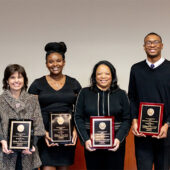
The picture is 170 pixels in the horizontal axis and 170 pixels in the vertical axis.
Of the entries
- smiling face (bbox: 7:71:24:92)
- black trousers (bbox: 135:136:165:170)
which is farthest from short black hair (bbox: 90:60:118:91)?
smiling face (bbox: 7:71:24:92)

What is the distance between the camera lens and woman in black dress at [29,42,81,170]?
3.03 m

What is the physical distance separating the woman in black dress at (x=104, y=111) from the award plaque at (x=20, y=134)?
44 cm

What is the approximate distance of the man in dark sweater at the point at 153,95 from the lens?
2.80 meters

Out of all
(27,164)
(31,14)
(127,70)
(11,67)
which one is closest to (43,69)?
(31,14)

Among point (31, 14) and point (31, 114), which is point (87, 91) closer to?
point (31, 114)

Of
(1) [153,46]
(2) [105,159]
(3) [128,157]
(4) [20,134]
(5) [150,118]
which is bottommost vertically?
(3) [128,157]

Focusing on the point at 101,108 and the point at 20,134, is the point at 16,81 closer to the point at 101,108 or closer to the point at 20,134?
the point at 20,134

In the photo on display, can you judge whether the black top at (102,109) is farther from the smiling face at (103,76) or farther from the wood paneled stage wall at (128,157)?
the wood paneled stage wall at (128,157)

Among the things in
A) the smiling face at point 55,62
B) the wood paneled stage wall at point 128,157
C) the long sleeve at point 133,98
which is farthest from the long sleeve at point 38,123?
the wood paneled stage wall at point 128,157

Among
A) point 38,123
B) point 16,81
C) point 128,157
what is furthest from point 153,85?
point 128,157

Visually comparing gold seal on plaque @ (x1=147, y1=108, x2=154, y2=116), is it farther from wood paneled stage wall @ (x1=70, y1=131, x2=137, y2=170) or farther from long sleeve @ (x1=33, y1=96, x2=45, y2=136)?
wood paneled stage wall @ (x1=70, y1=131, x2=137, y2=170)

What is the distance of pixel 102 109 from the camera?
287 cm

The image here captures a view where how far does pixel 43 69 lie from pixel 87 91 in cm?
138

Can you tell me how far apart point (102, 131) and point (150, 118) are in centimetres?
41
